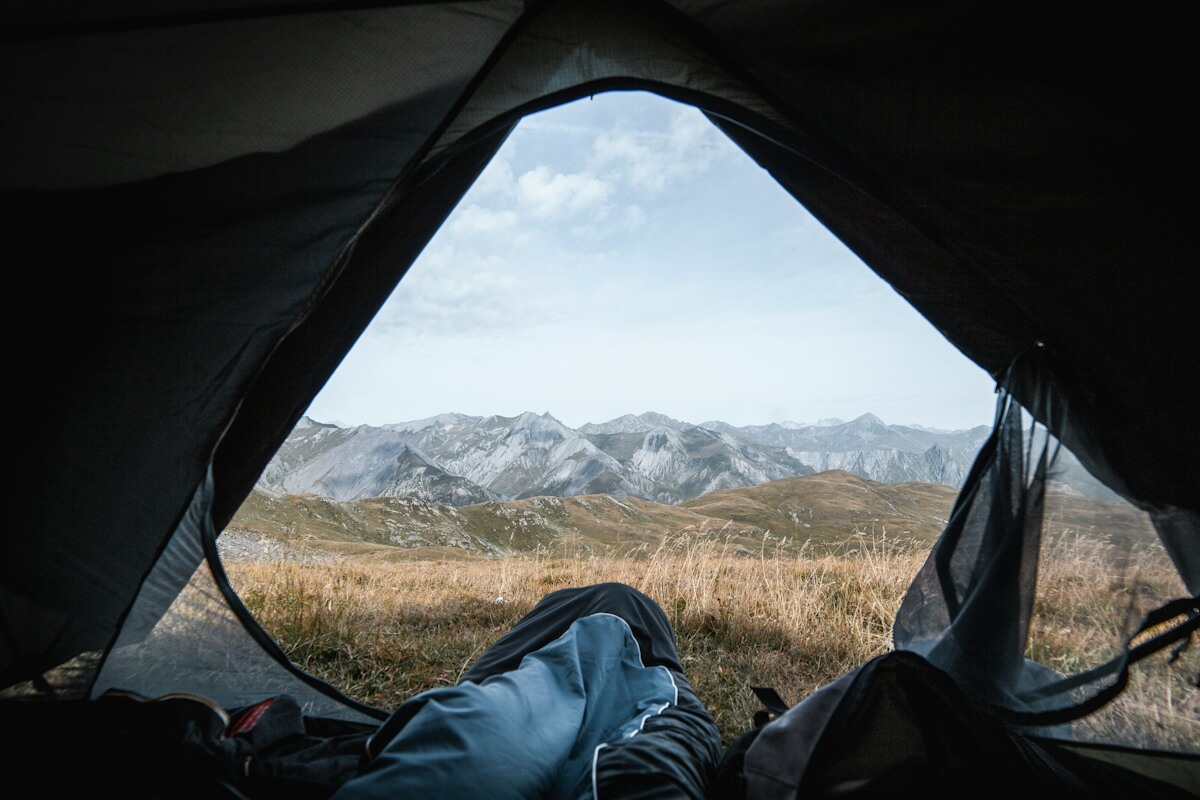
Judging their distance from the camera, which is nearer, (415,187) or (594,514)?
(415,187)

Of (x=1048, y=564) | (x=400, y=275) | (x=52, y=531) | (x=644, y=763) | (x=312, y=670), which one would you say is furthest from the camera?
(x=312, y=670)

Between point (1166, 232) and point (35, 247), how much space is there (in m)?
3.14

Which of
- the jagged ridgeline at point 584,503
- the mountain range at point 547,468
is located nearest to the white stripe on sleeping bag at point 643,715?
the jagged ridgeline at point 584,503

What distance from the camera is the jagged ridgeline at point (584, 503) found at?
527 inches

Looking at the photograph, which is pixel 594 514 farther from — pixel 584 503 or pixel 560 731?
pixel 560 731

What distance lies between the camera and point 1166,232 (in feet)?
5.66

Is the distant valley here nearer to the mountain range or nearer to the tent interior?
the mountain range

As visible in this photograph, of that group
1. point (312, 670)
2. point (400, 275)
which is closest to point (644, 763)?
point (400, 275)

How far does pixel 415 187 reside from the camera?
2.11 meters

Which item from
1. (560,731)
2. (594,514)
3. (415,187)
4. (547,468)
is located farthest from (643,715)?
(547,468)

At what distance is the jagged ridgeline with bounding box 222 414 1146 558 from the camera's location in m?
13.4

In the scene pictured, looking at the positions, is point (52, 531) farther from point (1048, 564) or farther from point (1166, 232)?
point (1166, 232)

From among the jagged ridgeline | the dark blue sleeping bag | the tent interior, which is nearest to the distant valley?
the jagged ridgeline

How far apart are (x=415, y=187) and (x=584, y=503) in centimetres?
8666
